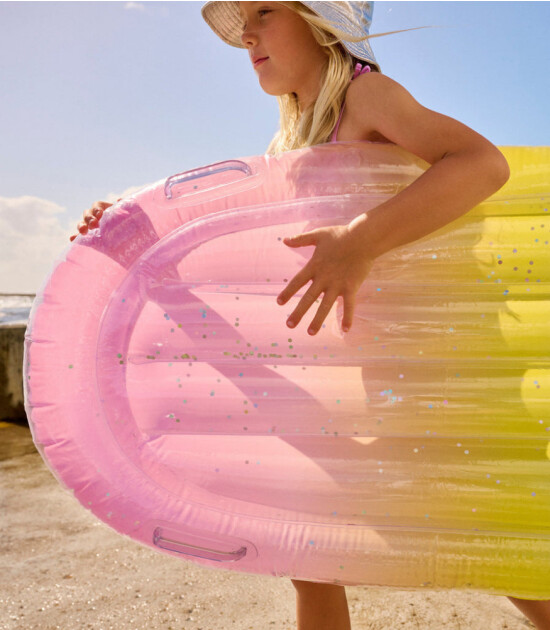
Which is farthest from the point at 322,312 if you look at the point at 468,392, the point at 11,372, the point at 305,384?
the point at 11,372

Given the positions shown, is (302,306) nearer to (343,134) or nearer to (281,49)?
(343,134)

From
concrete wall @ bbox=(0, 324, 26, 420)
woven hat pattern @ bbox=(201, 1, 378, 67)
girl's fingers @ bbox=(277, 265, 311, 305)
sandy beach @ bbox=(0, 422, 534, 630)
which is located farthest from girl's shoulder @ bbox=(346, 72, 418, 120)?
concrete wall @ bbox=(0, 324, 26, 420)

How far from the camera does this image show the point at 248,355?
1068 millimetres

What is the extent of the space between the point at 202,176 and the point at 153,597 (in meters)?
1.19

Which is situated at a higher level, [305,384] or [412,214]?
[412,214]

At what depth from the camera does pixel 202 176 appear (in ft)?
3.71

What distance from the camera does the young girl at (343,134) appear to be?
93 centimetres

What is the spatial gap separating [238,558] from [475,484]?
0.42m

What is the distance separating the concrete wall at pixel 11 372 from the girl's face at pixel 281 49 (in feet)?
9.94

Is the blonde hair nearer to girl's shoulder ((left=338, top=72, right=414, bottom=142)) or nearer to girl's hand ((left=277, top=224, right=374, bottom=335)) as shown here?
girl's shoulder ((left=338, top=72, right=414, bottom=142))

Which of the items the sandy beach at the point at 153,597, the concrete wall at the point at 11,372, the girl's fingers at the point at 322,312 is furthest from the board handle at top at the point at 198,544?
the concrete wall at the point at 11,372

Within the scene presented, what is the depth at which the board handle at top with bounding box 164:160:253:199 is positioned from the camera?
112 cm

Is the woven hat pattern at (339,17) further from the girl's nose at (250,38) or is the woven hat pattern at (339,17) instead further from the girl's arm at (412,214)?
the girl's arm at (412,214)

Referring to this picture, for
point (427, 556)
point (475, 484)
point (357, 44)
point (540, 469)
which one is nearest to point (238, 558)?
point (427, 556)
